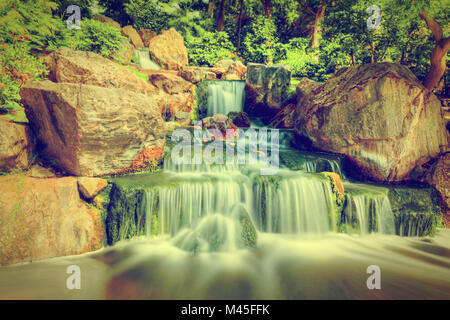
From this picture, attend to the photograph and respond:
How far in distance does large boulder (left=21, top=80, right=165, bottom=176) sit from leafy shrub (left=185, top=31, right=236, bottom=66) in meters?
12.9

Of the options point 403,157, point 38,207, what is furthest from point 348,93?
point 38,207

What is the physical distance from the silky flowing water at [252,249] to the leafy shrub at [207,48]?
13.1 metres

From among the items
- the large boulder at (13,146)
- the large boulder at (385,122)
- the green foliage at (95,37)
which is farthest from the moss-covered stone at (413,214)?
the green foliage at (95,37)

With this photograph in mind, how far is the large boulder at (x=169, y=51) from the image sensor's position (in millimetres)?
15797

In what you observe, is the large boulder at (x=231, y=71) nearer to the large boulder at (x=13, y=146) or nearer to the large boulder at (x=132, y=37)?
the large boulder at (x=132, y=37)

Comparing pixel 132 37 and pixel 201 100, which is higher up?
pixel 132 37

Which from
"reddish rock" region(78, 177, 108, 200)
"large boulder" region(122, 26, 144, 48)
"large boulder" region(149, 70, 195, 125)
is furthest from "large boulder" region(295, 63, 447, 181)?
"large boulder" region(122, 26, 144, 48)

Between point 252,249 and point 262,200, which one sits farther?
point 262,200

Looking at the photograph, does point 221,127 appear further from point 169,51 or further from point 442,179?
Answer: point 169,51

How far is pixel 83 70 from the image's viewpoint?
7.17 metres

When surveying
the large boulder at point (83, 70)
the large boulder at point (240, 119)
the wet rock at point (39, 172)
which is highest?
the large boulder at point (83, 70)

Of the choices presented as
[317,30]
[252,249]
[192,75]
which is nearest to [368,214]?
[252,249]

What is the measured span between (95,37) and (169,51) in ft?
20.2

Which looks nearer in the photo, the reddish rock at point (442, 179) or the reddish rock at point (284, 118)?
the reddish rock at point (442, 179)
